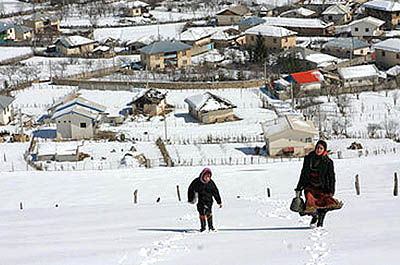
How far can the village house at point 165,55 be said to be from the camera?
34844mm

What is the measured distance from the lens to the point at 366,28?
3969 cm

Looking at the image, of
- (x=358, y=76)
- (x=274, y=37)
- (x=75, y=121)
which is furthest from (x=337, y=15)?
(x=75, y=121)

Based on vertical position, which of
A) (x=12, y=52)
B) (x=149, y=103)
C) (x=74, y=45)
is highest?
(x=74, y=45)

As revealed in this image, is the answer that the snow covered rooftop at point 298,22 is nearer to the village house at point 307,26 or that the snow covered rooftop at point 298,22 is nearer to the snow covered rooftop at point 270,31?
the village house at point 307,26

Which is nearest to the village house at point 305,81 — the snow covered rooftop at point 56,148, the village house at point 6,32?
the snow covered rooftop at point 56,148

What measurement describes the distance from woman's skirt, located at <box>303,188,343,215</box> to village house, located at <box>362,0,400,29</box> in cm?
3882

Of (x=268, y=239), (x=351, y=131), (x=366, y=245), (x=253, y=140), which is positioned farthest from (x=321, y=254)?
(x=351, y=131)

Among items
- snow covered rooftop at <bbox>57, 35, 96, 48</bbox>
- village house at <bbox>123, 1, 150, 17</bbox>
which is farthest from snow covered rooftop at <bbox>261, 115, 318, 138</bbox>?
village house at <bbox>123, 1, 150, 17</bbox>

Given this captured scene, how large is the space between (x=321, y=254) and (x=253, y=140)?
1580 cm

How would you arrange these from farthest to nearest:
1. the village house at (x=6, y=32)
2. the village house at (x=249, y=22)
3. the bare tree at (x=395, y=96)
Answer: the village house at (x=6, y=32), the village house at (x=249, y=22), the bare tree at (x=395, y=96)

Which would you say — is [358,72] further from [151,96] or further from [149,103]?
[149,103]

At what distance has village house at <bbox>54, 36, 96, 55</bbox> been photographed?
39.2 meters

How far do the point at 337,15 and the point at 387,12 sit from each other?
3.64 meters

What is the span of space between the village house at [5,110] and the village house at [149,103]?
17.3ft
